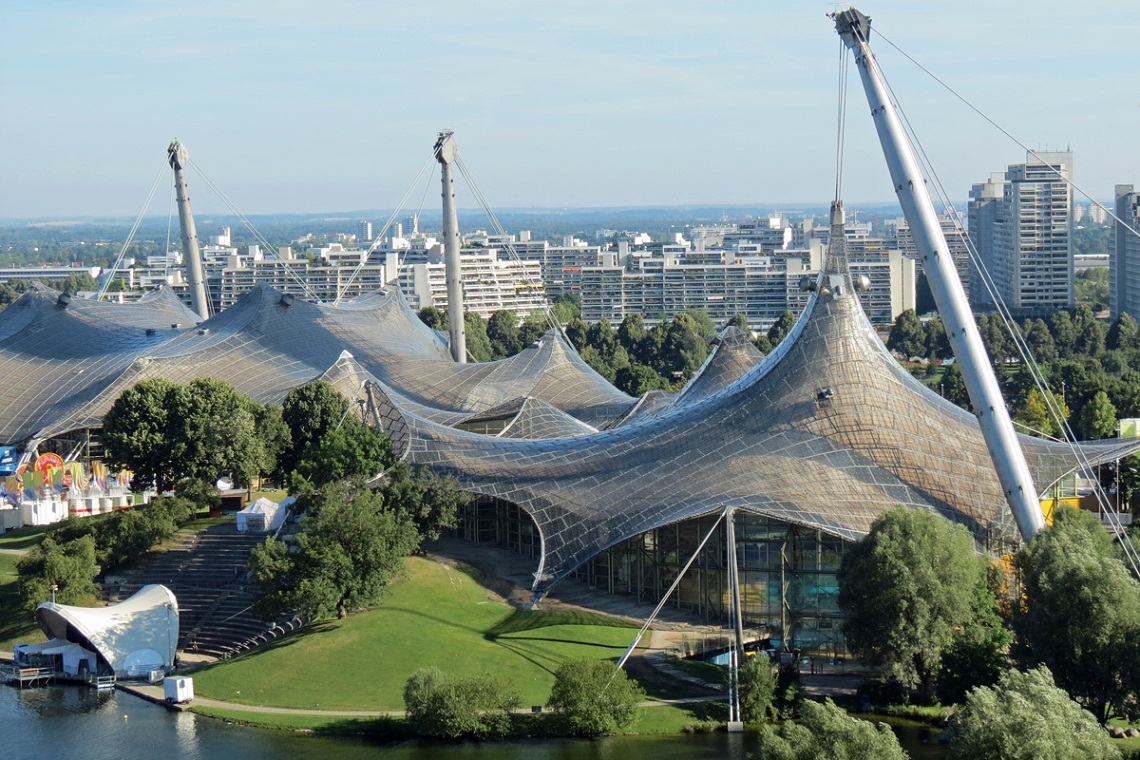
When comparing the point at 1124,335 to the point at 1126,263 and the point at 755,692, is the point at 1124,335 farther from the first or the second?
the point at 755,692

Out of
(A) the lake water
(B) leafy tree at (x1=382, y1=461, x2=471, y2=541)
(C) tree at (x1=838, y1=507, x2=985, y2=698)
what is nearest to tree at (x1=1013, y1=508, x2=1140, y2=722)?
(C) tree at (x1=838, y1=507, x2=985, y2=698)

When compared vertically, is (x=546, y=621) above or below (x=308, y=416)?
below

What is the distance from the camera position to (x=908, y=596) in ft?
156

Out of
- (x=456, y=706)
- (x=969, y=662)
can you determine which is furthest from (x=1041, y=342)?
(x=456, y=706)

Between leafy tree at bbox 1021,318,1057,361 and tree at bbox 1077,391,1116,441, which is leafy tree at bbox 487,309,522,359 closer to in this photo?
leafy tree at bbox 1021,318,1057,361

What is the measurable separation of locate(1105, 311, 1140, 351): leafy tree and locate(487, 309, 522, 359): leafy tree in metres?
48.7

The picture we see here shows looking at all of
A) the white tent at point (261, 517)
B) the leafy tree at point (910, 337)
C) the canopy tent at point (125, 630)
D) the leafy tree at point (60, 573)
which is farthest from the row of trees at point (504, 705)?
the leafy tree at point (910, 337)

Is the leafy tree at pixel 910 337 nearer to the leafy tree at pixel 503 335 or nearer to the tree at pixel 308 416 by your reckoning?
the leafy tree at pixel 503 335

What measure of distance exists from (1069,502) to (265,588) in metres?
30.2

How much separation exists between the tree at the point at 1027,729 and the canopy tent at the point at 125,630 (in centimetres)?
2842

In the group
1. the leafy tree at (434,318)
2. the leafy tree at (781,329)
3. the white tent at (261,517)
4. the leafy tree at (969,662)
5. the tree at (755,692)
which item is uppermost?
the leafy tree at (434,318)

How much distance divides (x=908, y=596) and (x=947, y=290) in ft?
33.7

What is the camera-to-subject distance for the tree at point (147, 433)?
71688mm

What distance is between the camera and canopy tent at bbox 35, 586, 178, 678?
55188mm
